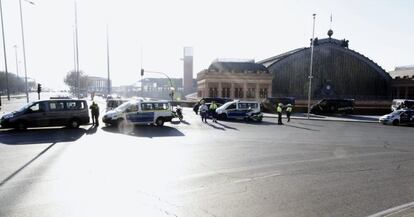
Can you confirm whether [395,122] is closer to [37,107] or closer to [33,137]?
[33,137]

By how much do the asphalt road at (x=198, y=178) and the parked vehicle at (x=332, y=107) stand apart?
20824 millimetres

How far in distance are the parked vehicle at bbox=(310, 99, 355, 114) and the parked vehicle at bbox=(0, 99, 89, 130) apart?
26207 millimetres

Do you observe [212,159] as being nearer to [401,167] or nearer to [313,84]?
[401,167]

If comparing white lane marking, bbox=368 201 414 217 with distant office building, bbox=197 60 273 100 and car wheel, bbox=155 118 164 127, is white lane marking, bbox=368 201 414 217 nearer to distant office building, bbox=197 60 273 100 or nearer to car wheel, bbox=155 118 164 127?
car wheel, bbox=155 118 164 127

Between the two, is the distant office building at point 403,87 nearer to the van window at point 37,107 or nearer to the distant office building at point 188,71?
the distant office building at point 188,71

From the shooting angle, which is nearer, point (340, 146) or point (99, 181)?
point (99, 181)

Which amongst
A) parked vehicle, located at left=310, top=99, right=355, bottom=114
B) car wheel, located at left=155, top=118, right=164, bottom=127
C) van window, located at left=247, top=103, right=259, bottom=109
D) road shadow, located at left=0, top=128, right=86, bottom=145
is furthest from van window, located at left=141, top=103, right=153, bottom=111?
parked vehicle, located at left=310, top=99, right=355, bottom=114

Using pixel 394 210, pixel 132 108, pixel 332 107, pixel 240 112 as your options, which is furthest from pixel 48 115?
pixel 332 107

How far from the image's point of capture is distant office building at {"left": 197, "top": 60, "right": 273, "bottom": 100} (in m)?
46.2

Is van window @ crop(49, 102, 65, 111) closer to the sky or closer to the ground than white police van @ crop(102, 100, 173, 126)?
closer to the sky

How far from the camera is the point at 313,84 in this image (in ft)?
180

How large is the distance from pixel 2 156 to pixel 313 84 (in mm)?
53551

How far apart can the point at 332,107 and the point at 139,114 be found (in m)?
24.5

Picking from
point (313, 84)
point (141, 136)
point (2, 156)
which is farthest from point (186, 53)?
point (2, 156)
